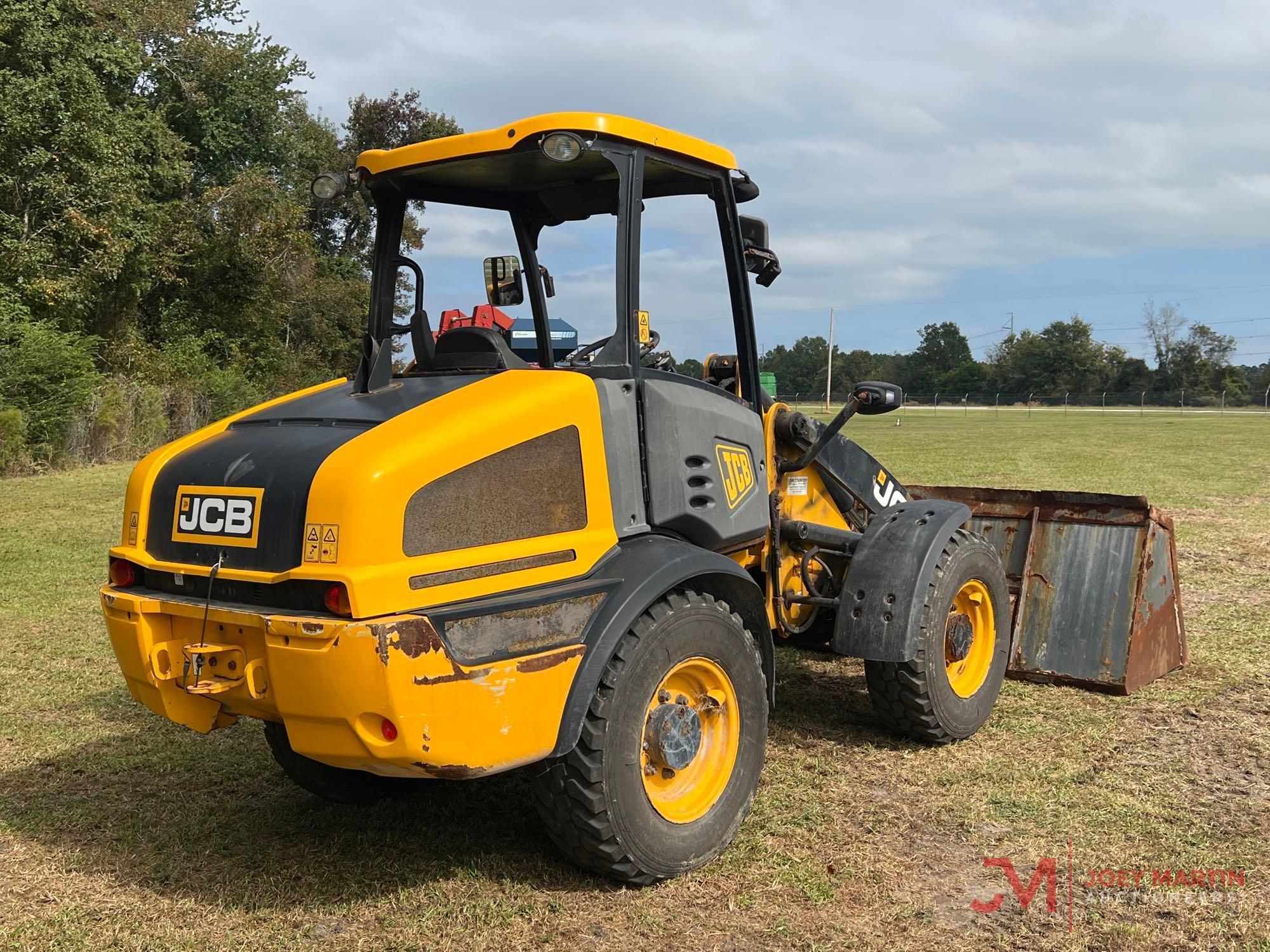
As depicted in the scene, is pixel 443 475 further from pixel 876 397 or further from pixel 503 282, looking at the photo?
pixel 876 397

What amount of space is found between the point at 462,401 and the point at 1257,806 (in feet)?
11.7

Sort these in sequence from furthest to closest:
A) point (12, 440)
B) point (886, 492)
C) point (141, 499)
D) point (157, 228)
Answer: point (157, 228)
point (12, 440)
point (886, 492)
point (141, 499)

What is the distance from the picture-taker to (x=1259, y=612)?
789 centimetres

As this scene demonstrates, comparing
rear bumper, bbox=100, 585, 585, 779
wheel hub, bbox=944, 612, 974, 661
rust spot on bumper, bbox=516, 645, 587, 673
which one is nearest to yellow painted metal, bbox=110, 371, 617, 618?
rear bumper, bbox=100, 585, 585, 779

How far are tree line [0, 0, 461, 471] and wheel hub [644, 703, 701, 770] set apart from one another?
1193 centimetres

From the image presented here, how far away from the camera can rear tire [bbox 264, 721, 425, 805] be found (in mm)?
4531

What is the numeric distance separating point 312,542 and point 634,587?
1.04m

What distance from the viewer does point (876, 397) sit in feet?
15.5

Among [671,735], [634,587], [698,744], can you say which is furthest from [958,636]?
[634,587]

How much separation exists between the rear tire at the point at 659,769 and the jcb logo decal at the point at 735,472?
0.46m

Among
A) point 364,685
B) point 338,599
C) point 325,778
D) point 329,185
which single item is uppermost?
point 329,185

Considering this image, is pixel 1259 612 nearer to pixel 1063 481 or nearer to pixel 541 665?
pixel 541 665

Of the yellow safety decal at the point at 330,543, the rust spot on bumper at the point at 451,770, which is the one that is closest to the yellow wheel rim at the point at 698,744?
the rust spot on bumper at the point at 451,770

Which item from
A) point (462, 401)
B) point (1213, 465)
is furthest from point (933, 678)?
point (1213, 465)
